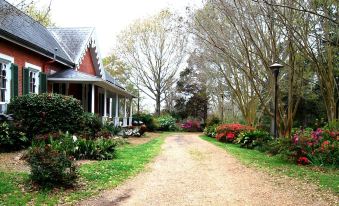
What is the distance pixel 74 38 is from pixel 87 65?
231 cm

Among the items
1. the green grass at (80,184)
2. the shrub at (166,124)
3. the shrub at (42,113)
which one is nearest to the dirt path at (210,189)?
the green grass at (80,184)

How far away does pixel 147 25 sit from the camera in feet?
141

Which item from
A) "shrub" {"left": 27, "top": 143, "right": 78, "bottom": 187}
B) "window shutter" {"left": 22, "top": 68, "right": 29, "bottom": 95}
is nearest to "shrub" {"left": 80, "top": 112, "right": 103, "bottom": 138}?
"window shutter" {"left": 22, "top": 68, "right": 29, "bottom": 95}

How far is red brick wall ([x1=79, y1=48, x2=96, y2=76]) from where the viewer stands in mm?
24844

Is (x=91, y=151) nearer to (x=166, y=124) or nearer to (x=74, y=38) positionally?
(x=74, y=38)

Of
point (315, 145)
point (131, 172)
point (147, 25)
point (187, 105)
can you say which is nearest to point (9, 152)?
point (131, 172)

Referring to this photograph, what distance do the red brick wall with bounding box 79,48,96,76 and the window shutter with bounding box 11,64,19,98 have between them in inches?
331

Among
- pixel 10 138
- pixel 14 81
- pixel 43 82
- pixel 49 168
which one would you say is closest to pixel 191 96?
pixel 43 82

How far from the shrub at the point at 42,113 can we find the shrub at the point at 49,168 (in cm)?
Result: 638

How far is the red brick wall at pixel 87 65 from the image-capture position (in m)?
24.8

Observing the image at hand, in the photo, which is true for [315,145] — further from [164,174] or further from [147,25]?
[147,25]

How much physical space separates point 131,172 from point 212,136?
19.3 metres

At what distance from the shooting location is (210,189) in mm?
8164

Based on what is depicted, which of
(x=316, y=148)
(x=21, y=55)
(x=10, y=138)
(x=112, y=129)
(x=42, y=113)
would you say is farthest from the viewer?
(x=112, y=129)
